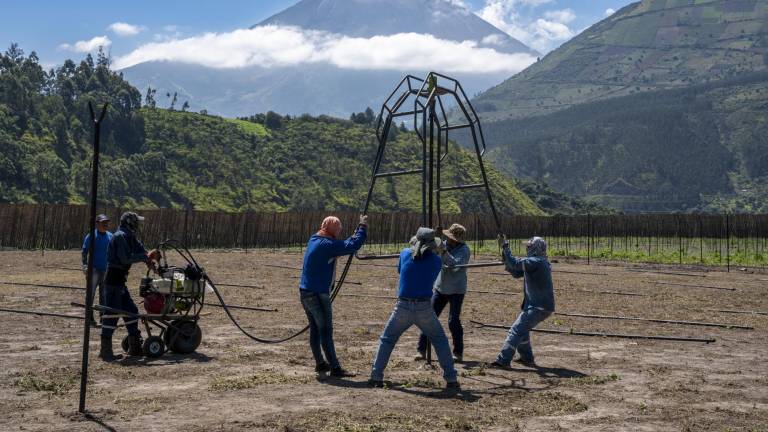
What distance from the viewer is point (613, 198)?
194250mm

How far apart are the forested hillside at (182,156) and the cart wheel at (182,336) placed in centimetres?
5499

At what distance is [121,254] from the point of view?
10680 millimetres

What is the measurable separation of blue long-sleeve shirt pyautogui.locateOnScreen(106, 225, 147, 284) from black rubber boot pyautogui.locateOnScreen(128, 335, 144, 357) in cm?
69

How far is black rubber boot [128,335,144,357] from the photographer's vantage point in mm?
10734

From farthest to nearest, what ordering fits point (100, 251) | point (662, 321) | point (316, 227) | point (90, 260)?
1. point (316, 227)
2. point (662, 321)
3. point (100, 251)
4. point (90, 260)

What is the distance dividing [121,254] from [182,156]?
74.0 meters

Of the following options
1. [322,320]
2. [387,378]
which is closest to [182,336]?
[322,320]

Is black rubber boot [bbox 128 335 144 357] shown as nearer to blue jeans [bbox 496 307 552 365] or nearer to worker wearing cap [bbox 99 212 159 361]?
worker wearing cap [bbox 99 212 159 361]

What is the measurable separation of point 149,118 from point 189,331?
8354cm

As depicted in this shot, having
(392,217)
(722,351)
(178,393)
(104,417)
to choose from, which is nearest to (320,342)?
(178,393)

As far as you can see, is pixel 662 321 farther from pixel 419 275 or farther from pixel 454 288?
pixel 419 275

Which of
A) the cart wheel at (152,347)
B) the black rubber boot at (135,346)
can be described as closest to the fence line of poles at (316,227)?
the cart wheel at (152,347)

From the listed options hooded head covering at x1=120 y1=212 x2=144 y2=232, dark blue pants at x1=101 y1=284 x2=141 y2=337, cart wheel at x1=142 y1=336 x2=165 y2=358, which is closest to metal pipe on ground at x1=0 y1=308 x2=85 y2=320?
dark blue pants at x1=101 y1=284 x2=141 y2=337

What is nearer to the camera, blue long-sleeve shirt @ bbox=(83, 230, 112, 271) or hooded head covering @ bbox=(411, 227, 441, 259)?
hooded head covering @ bbox=(411, 227, 441, 259)
